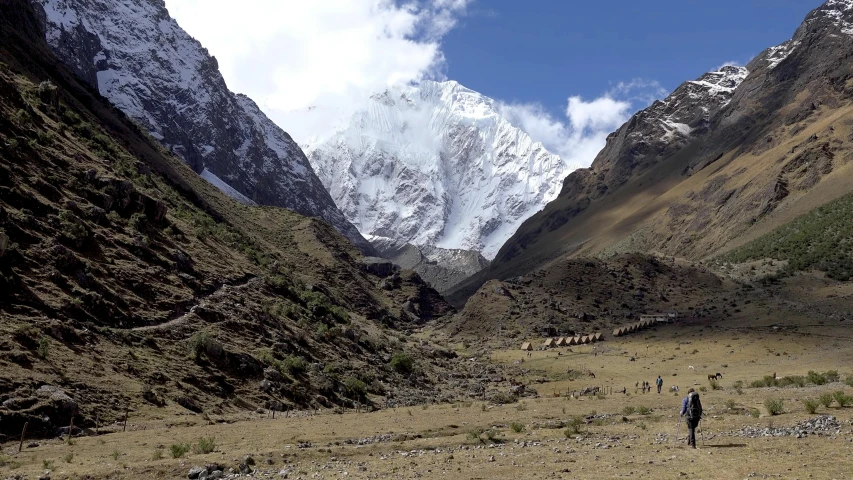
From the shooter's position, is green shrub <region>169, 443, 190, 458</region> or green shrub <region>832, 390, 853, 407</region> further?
green shrub <region>832, 390, 853, 407</region>

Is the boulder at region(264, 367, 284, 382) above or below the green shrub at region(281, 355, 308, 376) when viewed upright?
below

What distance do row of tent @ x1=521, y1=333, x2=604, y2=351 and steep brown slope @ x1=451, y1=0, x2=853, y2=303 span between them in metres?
43.8

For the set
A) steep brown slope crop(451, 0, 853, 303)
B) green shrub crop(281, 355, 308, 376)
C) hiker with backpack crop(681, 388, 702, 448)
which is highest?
steep brown slope crop(451, 0, 853, 303)

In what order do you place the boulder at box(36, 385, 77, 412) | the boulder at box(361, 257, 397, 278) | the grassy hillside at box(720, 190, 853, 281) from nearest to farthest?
the boulder at box(36, 385, 77, 412) < the grassy hillside at box(720, 190, 853, 281) < the boulder at box(361, 257, 397, 278)

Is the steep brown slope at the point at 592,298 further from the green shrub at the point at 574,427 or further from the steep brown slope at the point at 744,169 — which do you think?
the green shrub at the point at 574,427

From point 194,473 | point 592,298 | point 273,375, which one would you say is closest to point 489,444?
point 194,473

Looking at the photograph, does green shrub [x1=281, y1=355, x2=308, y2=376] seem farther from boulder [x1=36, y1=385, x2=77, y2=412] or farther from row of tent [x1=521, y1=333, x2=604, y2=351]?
row of tent [x1=521, y1=333, x2=604, y2=351]

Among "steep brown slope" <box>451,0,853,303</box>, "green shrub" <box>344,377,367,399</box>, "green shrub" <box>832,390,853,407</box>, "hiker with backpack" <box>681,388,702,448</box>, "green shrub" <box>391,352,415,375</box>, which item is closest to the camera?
"hiker with backpack" <box>681,388,702,448</box>

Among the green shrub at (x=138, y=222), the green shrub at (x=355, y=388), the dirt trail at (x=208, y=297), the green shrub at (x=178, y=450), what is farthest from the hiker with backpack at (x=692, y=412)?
the green shrub at (x=138, y=222)

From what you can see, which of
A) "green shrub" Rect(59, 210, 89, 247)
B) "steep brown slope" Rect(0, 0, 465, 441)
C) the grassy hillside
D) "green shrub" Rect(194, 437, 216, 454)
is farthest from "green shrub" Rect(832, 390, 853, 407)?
the grassy hillside

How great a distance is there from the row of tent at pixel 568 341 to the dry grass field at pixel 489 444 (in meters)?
41.1

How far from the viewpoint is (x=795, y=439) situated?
59.7ft

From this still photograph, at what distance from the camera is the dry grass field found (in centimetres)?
1662

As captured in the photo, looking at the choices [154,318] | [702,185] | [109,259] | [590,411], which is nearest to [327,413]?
[154,318]
